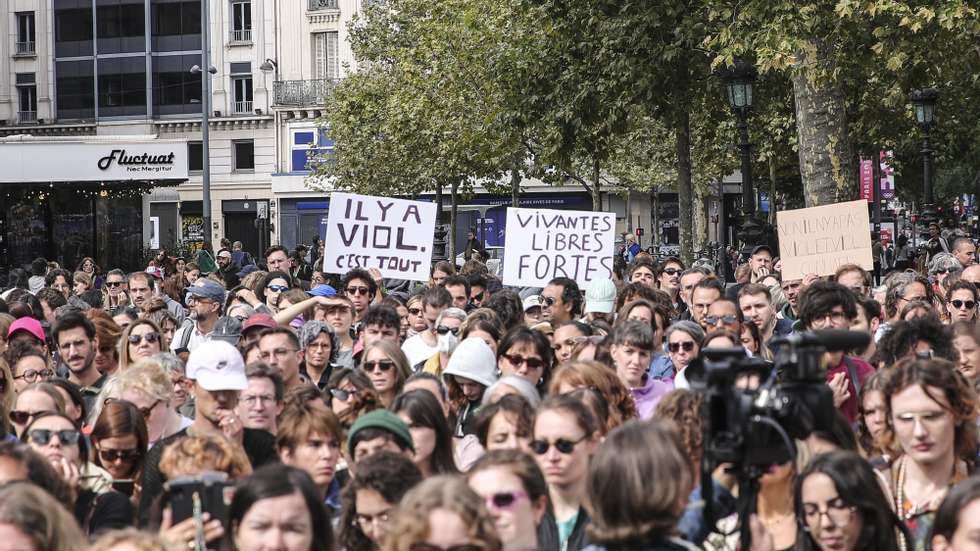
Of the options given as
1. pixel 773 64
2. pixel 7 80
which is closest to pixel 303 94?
pixel 7 80

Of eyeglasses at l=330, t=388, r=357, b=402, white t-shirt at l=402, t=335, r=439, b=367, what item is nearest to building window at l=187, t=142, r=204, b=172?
white t-shirt at l=402, t=335, r=439, b=367

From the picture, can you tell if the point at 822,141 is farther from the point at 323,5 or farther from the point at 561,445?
the point at 323,5

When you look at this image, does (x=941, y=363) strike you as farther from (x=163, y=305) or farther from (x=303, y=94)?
(x=303, y=94)

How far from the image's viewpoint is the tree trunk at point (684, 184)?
1108 inches

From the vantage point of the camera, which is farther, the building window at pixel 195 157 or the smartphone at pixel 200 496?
the building window at pixel 195 157

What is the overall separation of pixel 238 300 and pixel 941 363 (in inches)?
324

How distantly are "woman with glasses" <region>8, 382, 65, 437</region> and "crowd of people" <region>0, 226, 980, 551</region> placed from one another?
1 cm

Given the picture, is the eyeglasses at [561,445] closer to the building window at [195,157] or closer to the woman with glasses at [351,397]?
the woman with glasses at [351,397]

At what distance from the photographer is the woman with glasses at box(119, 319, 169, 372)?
33.0 ft

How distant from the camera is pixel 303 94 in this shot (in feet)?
201

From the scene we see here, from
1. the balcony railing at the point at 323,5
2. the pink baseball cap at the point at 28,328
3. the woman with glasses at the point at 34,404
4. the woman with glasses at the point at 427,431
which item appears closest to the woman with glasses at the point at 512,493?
the woman with glasses at the point at 427,431

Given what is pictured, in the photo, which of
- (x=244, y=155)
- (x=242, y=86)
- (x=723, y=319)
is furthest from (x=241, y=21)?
(x=723, y=319)

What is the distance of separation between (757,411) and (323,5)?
5743 cm

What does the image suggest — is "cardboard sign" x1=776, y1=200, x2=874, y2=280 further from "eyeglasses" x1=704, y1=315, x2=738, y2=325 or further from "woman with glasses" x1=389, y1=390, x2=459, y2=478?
"woman with glasses" x1=389, y1=390, x2=459, y2=478
